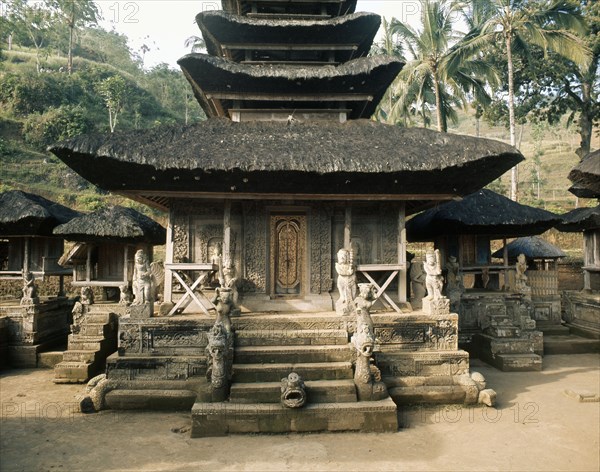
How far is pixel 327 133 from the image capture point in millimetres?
9609

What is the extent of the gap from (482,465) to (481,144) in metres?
6.18

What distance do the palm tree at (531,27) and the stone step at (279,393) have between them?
16.8 m

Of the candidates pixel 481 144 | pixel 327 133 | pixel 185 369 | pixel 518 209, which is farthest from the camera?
pixel 518 209

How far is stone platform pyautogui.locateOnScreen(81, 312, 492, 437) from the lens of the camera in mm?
6688

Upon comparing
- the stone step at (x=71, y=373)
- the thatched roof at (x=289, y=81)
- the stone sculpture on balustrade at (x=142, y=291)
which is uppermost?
the thatched roof at (x=289, y=81)

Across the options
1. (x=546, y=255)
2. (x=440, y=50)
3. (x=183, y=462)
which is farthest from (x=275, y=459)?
(x=440, y=50)

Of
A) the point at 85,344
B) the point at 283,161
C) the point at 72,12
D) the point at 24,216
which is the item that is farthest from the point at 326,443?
the point at 72,12

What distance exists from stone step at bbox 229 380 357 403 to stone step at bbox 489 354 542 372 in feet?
18.6

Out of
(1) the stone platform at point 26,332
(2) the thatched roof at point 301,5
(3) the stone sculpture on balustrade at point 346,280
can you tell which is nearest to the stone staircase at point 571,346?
(3) the stone sculpture on balustrade at point 346,280

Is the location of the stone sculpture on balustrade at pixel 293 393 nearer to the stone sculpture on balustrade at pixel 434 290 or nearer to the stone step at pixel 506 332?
the stone sculpture on balustrade at pixel 434 290

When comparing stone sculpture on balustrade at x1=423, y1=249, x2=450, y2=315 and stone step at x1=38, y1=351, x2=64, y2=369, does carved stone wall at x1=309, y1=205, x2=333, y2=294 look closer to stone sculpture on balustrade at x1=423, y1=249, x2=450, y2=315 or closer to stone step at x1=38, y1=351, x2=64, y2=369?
stone sculpture on balustrade at x1=423, y1=249, x2=450, y2=315

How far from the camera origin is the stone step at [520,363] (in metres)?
10.5

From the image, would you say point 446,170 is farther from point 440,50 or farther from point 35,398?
point 440,50

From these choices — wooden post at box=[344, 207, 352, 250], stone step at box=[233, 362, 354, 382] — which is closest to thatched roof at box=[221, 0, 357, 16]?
wooden post at box=[344, 207, 352, 250]
